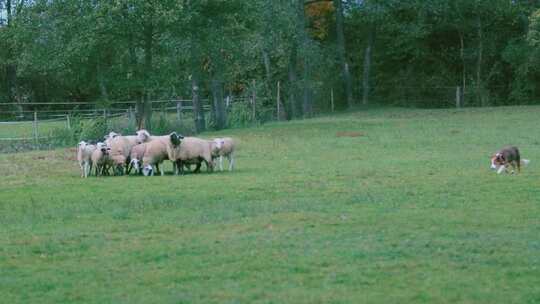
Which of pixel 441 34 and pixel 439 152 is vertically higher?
pixel 441 34

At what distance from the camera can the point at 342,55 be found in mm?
56688

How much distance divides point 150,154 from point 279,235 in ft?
29.8

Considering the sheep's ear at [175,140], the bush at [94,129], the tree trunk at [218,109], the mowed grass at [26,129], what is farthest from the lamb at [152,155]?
the tree trunk at [218,109]

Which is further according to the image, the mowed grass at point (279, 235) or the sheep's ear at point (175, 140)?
the sheep's ear at point (175, 140)

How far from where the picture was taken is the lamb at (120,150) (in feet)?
66.1

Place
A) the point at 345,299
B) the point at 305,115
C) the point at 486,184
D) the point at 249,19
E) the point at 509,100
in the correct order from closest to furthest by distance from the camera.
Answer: the point at 345,299 < the point at 486,184 < the point at 249,19 < the point at 305,115 < the point at 509,100

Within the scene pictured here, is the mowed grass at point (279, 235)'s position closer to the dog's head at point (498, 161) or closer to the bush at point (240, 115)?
the dog's head at point (498, 161)

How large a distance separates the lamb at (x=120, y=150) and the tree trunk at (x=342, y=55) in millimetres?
35625

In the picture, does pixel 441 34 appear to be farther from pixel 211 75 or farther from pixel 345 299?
pixel 345 299

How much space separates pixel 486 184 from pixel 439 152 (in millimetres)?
8233

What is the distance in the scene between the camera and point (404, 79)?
58469 mm

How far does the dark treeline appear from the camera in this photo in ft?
105

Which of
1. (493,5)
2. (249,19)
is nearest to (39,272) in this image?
(249,19)

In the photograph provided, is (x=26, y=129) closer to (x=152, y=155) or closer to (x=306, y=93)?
(x=306, y=93)
